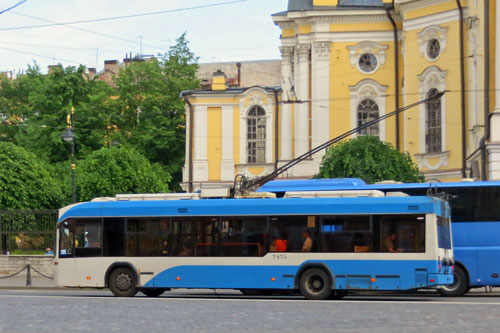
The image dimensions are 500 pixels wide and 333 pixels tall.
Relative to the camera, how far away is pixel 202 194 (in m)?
29.8

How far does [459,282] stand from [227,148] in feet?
115

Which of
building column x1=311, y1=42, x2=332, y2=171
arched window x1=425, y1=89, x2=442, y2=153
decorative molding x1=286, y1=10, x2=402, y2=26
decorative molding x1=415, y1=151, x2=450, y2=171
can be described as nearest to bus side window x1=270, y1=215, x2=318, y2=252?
decorative molding x1=415, y1=151, x2=450, y2=171

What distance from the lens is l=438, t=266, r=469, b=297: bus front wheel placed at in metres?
30.7

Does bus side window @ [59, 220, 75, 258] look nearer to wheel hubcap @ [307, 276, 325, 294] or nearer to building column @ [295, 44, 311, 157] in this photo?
wheel hubcap @ [307, 276, 325, 294]

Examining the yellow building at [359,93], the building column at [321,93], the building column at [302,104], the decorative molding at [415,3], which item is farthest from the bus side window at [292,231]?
the building column at [302,104]

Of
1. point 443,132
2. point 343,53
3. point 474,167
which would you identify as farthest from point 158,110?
point 474,167

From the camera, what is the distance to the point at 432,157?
57.2 m

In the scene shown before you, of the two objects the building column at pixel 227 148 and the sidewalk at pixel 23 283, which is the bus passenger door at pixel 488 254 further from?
the building column at pixel 227 148

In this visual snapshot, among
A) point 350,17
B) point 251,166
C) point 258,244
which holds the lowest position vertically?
point 258,244

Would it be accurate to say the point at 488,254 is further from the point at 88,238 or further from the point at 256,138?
the point at 256,138

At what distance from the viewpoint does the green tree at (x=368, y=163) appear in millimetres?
52469

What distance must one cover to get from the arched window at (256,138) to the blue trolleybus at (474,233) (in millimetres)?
33799

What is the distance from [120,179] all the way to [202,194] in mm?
28358

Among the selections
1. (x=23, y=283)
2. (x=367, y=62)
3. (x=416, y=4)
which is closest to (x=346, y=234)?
(x=23, y=283)
